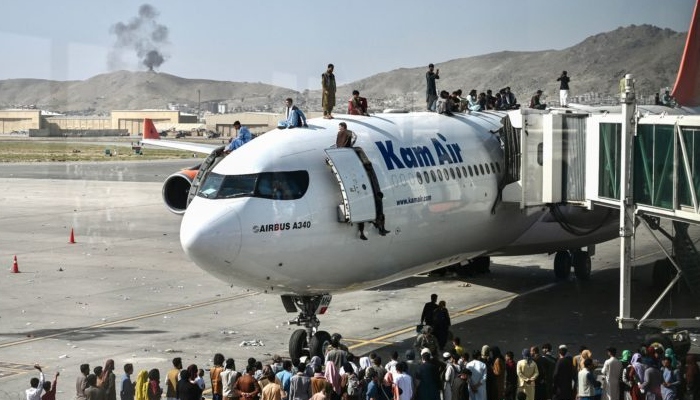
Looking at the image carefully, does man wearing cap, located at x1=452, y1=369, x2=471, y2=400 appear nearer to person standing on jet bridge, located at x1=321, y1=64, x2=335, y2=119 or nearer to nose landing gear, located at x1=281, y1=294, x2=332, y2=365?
nose landing gear, located at x1=281, y1=294, x2=332, y2=365

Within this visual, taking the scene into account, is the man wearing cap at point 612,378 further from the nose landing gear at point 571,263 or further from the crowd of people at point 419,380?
the nose landing gear at point 571,263

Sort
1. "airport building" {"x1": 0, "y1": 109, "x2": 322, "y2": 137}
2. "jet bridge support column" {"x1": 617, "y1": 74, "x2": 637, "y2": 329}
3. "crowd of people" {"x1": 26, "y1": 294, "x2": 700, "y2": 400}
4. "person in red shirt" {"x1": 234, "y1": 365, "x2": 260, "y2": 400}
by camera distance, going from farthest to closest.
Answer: "airport building" {"x1": 0, "y1": 109, "x2": 322, "y2": 137}, "jet bridge support column" {"x1": 617, "y1": 74, "x2": 637, "y2": 329}, "crowd of people" {"x1": 26, "y1": 294, "x2": 700, "y2": 400}, "person in red shirt" {"x1": 234, "y1": 365, "x2": 260, "y2": 400}

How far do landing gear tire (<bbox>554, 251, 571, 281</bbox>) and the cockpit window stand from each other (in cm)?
1414

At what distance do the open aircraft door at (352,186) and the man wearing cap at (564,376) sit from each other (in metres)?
4.90

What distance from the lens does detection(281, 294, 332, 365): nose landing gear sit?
20.9m

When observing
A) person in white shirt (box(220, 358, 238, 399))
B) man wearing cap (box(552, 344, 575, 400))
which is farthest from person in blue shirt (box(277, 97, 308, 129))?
man wearing cap (box(552, 344, 575, 400))

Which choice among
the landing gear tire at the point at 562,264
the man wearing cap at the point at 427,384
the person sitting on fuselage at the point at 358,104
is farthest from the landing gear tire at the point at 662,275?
the man wearing cap at the point at 427,384

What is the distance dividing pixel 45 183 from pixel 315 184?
178ft

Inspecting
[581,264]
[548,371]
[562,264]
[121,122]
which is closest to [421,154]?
[548,371]

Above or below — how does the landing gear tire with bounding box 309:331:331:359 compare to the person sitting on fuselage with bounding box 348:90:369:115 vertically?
below

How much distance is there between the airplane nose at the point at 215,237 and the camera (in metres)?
19.3

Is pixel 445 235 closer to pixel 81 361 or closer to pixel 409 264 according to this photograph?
pixel 409 264

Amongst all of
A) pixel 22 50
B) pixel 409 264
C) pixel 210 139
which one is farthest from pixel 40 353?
pixel 210 139

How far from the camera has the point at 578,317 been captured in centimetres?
2698
